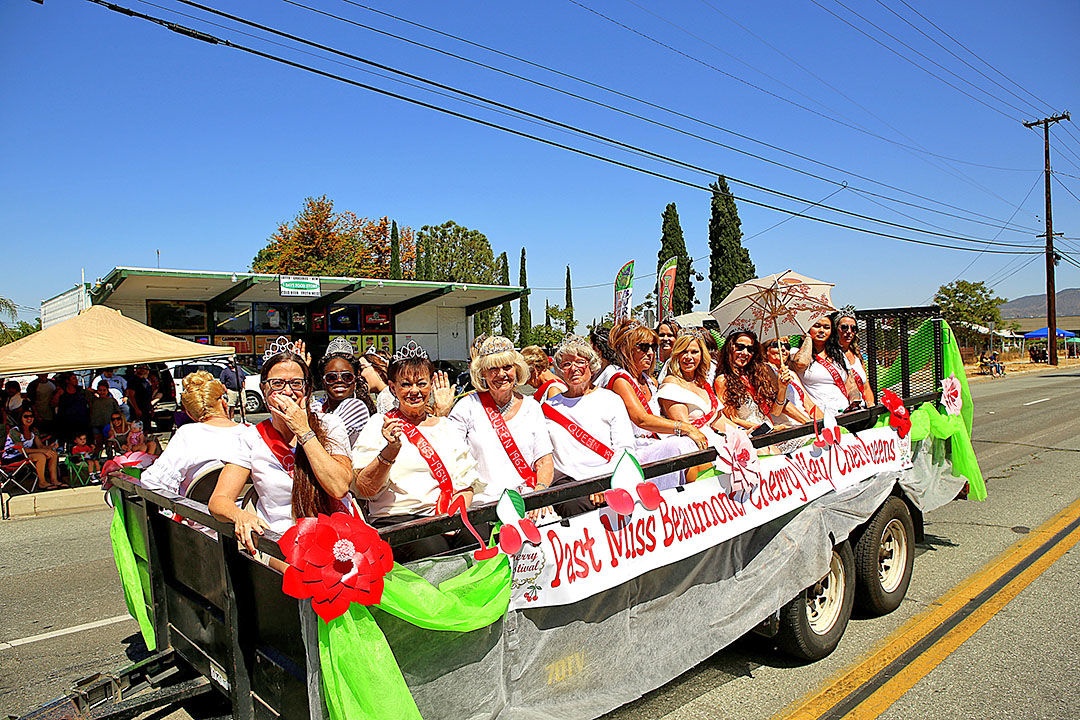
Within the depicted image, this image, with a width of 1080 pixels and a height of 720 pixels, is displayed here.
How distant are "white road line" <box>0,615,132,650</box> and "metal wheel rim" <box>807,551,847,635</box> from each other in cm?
477

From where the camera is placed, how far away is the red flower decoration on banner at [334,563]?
206cm

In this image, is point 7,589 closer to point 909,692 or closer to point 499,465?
point 499,465

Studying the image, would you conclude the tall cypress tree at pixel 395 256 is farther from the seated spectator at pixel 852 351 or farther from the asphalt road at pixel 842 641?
the seated spectator at pixel 852 351

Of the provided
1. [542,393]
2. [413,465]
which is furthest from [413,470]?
[542,393]

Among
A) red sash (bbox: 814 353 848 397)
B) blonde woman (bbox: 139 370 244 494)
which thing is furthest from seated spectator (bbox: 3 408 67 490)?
red sash (bbox: 814 353 848 397)

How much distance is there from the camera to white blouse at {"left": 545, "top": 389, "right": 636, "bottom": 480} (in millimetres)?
4020

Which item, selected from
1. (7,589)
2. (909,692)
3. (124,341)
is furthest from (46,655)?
(124,341)

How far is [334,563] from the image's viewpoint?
2076 mm

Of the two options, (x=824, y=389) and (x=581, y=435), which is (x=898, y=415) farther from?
(x=581, y=435)

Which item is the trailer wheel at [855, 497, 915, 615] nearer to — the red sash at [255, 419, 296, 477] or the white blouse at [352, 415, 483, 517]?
the white blouse at [352, 415, 483, 517]

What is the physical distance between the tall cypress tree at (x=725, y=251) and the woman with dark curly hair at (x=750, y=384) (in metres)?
33.3

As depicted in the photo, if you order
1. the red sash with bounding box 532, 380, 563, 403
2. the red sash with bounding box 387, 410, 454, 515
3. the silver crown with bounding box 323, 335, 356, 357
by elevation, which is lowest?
the red sash with bounding box 387, 410, 454, 515

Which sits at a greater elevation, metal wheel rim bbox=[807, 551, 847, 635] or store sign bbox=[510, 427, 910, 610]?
store sign bbox=[510, 427, 910, 610]

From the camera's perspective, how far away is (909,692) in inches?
143
